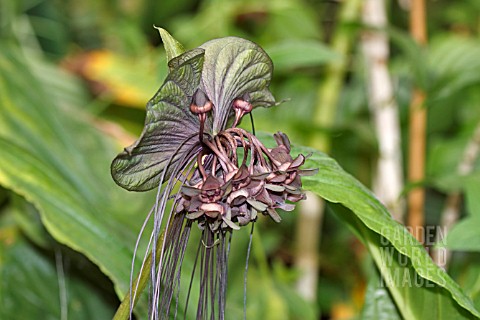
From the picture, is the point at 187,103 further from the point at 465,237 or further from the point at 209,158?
the point at 465,237

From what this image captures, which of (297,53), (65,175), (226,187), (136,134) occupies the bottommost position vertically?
(226,187)

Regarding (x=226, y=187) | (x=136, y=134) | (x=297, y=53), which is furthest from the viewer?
(x=136, y=134)

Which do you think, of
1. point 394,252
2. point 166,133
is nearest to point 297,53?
point 394,252

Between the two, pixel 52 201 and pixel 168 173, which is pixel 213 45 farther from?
pixel 52 201

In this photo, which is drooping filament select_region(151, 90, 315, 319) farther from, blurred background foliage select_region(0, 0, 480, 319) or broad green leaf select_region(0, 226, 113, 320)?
broad green leaf select_region(0, 226, 113, 320)

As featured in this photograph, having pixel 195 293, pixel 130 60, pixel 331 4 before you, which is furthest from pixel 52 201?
pixel 331 4

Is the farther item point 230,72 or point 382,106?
point 382,106

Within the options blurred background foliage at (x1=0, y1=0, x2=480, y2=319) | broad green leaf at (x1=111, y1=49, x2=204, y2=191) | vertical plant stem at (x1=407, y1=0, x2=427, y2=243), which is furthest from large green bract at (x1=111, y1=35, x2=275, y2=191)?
vertical plant stem at (x1=407, y1=0, x2=427, y2=243)
